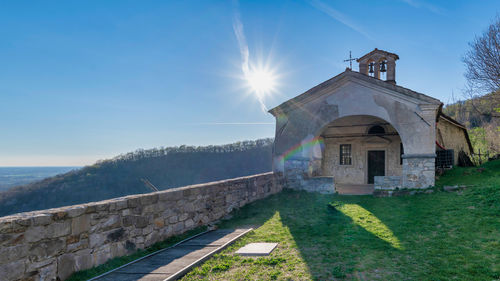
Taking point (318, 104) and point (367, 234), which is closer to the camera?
point (367, 234)

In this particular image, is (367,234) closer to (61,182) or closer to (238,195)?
(238,195)

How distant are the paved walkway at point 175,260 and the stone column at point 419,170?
286 inches

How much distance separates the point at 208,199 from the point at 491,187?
7.44 metres

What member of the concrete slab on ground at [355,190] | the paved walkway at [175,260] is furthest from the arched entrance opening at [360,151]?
the paved walkway at [175,260]

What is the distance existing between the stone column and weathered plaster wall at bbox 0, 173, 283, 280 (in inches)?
294

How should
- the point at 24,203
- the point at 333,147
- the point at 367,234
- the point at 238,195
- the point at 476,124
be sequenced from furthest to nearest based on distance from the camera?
the point at 24,203 < the point at 476,124 < the point at 333,147 < the point at 238,195 < the point at 367,234

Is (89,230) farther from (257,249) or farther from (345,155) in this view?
(345,155)

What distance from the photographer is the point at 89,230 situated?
14.8 ft

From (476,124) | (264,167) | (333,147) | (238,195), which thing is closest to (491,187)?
(238,195)

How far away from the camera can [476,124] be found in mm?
30562

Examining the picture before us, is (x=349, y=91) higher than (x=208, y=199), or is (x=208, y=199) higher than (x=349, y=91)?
(x=349, y=91)

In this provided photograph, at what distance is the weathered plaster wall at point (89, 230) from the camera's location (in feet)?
11.8

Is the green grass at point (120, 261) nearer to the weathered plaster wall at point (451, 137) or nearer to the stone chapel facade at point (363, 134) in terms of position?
the stone chapel facade at point (363, 134)

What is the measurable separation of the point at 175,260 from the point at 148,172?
163 ft
